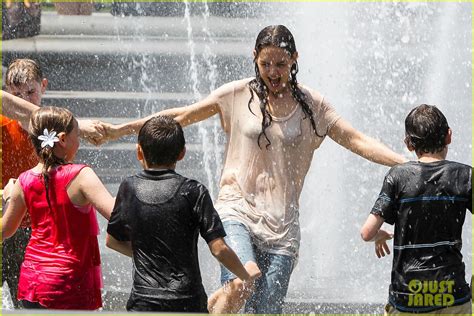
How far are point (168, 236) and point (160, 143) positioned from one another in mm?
Answer: 325

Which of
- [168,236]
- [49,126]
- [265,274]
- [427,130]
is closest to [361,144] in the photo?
[427,130]

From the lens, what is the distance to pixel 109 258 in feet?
23.7

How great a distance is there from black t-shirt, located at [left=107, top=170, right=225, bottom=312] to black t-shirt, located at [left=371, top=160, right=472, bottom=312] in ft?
2.30

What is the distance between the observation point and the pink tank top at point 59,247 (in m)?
4.18

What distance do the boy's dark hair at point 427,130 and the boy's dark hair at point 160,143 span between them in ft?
2.89

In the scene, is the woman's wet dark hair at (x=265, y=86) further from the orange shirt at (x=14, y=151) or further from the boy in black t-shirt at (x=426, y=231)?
the orange shirt at (x=14, y=151)

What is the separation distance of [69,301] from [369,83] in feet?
22.0

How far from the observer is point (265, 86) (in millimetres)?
4746

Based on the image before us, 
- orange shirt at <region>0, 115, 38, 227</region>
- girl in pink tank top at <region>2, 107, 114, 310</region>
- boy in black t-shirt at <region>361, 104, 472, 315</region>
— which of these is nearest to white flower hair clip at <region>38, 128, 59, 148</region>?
girl in pink tank top at <region>2, 107, 114, 310</region>

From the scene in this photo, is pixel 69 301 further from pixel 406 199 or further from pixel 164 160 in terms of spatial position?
pixel 406 199

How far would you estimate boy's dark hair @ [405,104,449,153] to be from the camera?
423 cm

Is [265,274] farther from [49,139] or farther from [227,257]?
[49,139]

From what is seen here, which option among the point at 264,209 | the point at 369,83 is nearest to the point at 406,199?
the point at 264,209

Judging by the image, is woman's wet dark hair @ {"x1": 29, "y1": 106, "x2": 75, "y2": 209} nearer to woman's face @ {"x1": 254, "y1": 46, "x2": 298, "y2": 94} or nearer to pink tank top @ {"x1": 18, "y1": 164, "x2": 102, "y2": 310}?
pink tank top @ {"x1": 18, "y1": 164, "x2": 102, "y2": 310}
